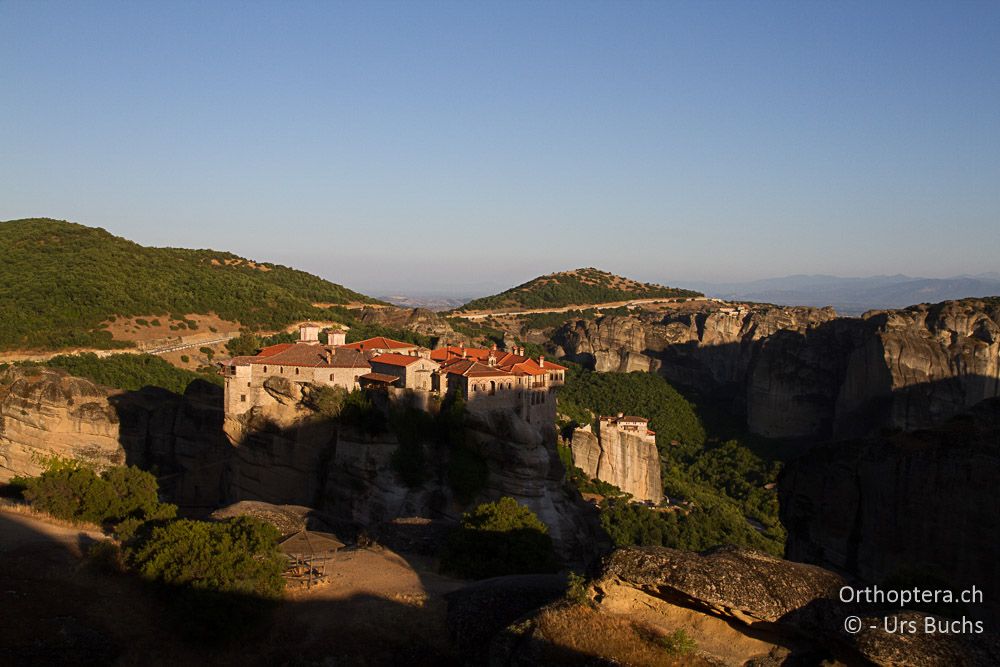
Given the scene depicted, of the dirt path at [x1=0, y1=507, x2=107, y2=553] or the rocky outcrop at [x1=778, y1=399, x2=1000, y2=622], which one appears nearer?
the rocky outcrop at [x1=778, y1=399, x2=1000, y2=622]

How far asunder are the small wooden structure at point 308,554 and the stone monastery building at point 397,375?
31.6ft

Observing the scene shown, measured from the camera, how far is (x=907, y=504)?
20.5 metres

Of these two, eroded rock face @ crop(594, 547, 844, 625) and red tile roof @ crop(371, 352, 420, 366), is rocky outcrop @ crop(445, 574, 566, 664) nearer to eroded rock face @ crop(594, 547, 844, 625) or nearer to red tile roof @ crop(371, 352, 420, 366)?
eroded rock face @ crop(594, 547, 844, 625)

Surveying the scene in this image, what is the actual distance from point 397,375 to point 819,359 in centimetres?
3878

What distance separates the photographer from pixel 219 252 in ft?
280

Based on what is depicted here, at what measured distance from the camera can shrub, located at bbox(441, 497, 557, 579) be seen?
1956 centimetres

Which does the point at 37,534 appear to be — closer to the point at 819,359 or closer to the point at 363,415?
the point at 363,415

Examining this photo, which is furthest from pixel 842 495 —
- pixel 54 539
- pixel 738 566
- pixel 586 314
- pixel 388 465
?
pixel 586 314

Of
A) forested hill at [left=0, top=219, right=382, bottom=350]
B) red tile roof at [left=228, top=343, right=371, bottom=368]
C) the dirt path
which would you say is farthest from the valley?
forested hill at [left=0, top=219, right=382, bottom=350]

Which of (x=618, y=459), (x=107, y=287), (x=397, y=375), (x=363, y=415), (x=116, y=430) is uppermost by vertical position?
(x=107, y=287)

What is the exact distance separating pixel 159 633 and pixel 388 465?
14.6 meters

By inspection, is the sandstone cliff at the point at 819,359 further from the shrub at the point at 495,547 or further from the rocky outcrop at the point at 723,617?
the rocky outcrop at the point at 723,617

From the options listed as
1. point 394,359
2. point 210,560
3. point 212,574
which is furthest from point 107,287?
point 212,574

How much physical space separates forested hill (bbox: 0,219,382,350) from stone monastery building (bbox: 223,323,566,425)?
2163 centimetres
